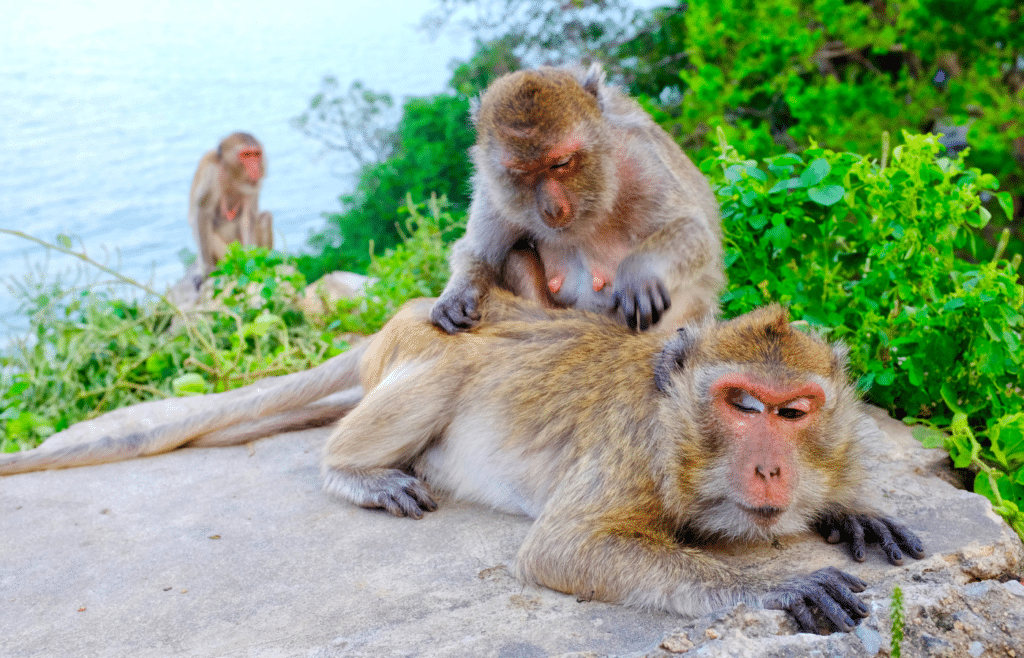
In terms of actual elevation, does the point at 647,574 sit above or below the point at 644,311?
below

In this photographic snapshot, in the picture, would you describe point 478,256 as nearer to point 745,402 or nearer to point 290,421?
point 290,421

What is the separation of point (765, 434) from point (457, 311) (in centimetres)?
156

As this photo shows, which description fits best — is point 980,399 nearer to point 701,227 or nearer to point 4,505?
point 701,227

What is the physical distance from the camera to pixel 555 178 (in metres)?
3.56

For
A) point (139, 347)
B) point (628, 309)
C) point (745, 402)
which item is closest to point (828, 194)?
point (628, 309)

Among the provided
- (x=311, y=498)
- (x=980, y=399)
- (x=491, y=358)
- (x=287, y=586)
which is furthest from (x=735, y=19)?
(x=287, y=586)

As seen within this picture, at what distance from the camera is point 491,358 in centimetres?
342

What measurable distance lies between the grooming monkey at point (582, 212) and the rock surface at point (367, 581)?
0.98 m

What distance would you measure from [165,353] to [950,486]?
4747 mm

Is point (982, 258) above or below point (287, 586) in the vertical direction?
above

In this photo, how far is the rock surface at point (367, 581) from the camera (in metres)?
2.27

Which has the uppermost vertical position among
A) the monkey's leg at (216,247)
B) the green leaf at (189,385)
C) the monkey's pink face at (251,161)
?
the monkey's pink face at (251,161)

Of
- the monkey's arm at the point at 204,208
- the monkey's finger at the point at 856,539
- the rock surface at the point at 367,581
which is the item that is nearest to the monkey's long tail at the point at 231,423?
the rock surface at the point at 367,581

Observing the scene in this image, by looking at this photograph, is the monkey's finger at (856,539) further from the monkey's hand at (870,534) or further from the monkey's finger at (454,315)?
the monkey's finger at (454,315)
